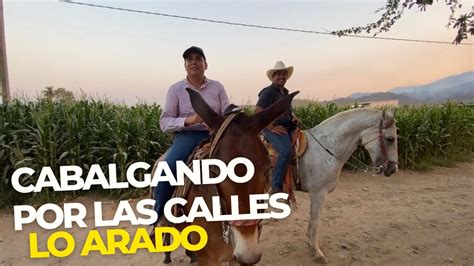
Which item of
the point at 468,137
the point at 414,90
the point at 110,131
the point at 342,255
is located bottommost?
the point at 342,255

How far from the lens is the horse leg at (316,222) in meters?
3.96

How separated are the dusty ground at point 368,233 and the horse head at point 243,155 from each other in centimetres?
231

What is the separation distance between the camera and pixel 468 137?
10750 millimetres

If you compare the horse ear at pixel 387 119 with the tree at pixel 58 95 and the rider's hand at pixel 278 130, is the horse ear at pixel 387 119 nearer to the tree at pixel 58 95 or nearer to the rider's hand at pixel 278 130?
the rider's hand at pixel 278 130

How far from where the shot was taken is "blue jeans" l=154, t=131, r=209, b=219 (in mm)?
2607

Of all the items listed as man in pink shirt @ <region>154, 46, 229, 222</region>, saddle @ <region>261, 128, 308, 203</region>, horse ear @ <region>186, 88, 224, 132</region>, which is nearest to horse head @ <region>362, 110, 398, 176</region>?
saddle @ <region>261, 128, 308, 203</region>

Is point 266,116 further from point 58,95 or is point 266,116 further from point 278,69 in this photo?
point 58,95

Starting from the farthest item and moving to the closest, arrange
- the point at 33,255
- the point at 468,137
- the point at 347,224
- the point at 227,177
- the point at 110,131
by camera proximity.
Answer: the point at 468,137 < the point at 110,131 < the point at 347,224 < the point at 33,255 < the point at 227,177

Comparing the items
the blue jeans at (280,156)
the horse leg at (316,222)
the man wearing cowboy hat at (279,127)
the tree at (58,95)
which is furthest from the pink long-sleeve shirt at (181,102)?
the tree at (58,95)

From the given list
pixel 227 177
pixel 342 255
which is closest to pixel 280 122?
pixel 342 255

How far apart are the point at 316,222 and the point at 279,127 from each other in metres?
1.28

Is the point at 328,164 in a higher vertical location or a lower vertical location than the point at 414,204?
higher

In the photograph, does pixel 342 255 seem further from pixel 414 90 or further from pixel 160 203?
pixel 414 90

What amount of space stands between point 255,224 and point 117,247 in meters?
3.04
